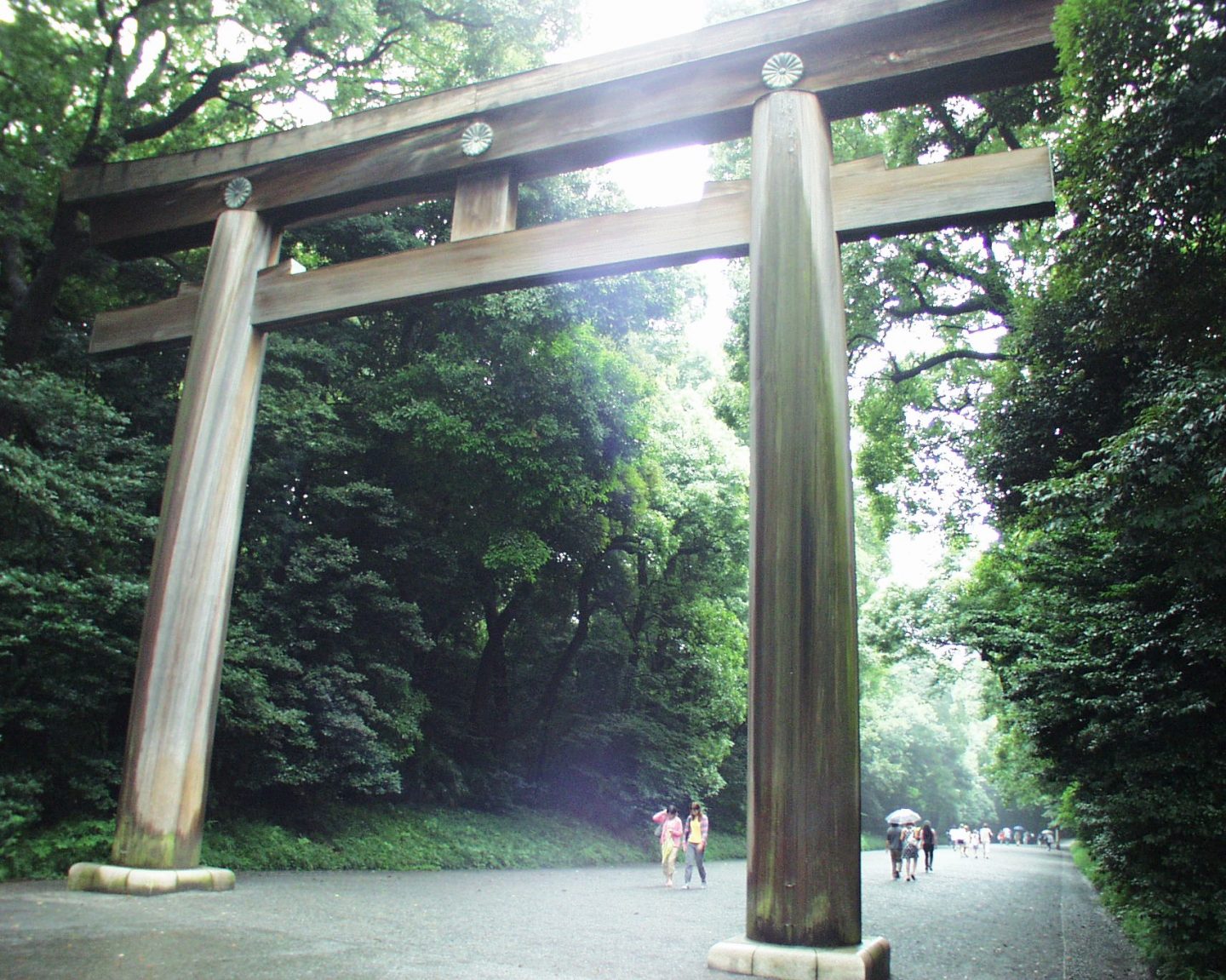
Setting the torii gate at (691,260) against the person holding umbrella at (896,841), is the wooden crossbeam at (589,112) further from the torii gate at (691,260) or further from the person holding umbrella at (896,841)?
the person holding umbrella at (896,841)

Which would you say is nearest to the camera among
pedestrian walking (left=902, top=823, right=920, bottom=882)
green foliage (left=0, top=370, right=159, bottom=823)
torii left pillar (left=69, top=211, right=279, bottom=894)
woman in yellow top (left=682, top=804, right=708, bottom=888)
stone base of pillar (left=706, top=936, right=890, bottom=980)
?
stone base of pillar (left=706, top=936, right=890, bottom=980)

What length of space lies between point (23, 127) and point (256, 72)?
3631mm

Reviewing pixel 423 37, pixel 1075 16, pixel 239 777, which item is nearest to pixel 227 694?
pixel 239 777

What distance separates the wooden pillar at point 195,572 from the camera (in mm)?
6312

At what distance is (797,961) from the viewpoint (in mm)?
4078

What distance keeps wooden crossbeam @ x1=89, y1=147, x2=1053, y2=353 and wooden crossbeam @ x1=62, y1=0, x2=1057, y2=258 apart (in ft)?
2.25

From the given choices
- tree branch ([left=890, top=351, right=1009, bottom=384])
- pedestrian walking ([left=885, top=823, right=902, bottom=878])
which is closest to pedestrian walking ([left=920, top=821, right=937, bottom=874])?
pedestrian walking ([left=885, top=823, right=902, bottom=878])

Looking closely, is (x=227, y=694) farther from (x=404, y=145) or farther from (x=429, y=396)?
(x=404, y=145)

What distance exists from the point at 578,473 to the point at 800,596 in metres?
11.3

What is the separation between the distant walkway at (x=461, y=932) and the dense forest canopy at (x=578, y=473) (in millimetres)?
1411

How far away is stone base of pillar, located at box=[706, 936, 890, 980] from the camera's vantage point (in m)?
4.02

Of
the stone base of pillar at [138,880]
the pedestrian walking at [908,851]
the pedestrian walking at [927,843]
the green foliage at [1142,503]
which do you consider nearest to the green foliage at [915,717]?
the pedestrian walking at [908,851]

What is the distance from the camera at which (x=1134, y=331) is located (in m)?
6.64

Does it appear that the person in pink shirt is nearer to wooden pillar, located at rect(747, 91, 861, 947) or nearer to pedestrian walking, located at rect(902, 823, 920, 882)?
pedestrian walking, located at rect(902, 823, 920, 882)
